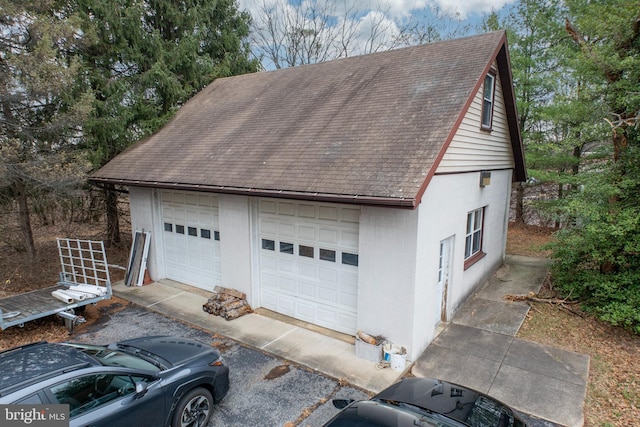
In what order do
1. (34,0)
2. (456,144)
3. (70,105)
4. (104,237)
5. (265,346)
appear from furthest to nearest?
1. (104,237)
2. (70,105)
3. (34,0)
4. (456,144)
5. (265,346)

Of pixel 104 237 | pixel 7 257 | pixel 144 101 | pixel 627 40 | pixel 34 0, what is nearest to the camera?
pixel 627 40

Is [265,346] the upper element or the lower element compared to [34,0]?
lower

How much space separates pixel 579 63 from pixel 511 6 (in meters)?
9.51

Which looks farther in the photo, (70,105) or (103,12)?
(103,12)

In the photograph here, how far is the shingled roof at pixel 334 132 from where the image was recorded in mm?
6324

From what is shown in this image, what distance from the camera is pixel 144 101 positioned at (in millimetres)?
12484

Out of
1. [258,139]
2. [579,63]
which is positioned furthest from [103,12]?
[579,63]

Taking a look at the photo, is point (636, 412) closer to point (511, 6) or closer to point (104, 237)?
point (104, 237)

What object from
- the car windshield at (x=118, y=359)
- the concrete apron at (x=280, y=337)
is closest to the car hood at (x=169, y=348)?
the car windshield at (x=118, y=359)

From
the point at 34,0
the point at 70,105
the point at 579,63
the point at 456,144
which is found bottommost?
the point at 456,144

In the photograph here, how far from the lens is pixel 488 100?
891cm

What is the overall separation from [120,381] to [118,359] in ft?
1.85

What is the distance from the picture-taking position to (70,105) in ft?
32.2

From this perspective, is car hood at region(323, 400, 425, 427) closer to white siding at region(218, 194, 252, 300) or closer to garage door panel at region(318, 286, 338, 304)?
garage door panel at region(318, 286, 338, 304)
